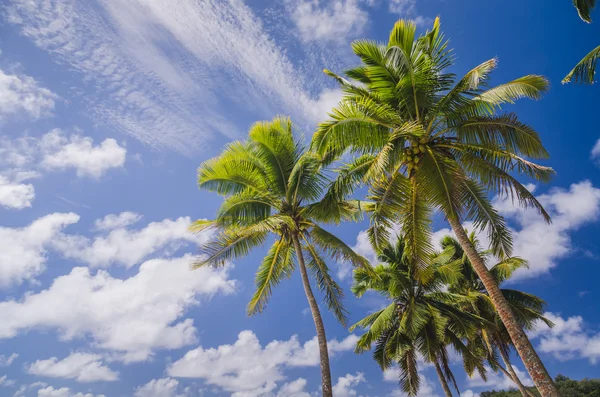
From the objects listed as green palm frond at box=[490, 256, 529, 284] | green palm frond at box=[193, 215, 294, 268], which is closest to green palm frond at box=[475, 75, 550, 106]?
green palm frond at box=[193, 215, 294, 268]

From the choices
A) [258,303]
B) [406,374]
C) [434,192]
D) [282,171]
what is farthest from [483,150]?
[406,374]

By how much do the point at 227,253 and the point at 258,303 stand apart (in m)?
2.28

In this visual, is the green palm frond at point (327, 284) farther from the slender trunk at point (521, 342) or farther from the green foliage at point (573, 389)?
the green foliage at point (573, 389)

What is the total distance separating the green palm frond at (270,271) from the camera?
15430 millimetres

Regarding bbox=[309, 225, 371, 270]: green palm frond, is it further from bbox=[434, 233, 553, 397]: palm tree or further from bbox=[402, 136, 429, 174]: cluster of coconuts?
bbox=[434, 233, 553, 397]: palm tree

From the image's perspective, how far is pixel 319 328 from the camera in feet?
45.8

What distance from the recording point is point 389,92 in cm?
1238

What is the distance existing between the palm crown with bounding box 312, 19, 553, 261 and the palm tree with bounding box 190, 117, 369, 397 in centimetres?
283

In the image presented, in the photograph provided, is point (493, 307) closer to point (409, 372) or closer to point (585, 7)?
point (409, 372)

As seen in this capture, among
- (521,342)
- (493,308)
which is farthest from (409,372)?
(521,342)

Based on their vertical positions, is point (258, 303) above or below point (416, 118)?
below

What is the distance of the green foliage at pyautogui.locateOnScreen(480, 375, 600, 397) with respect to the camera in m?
35.4

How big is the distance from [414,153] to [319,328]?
6.71 m

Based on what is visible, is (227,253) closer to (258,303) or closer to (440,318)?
(258,303)
